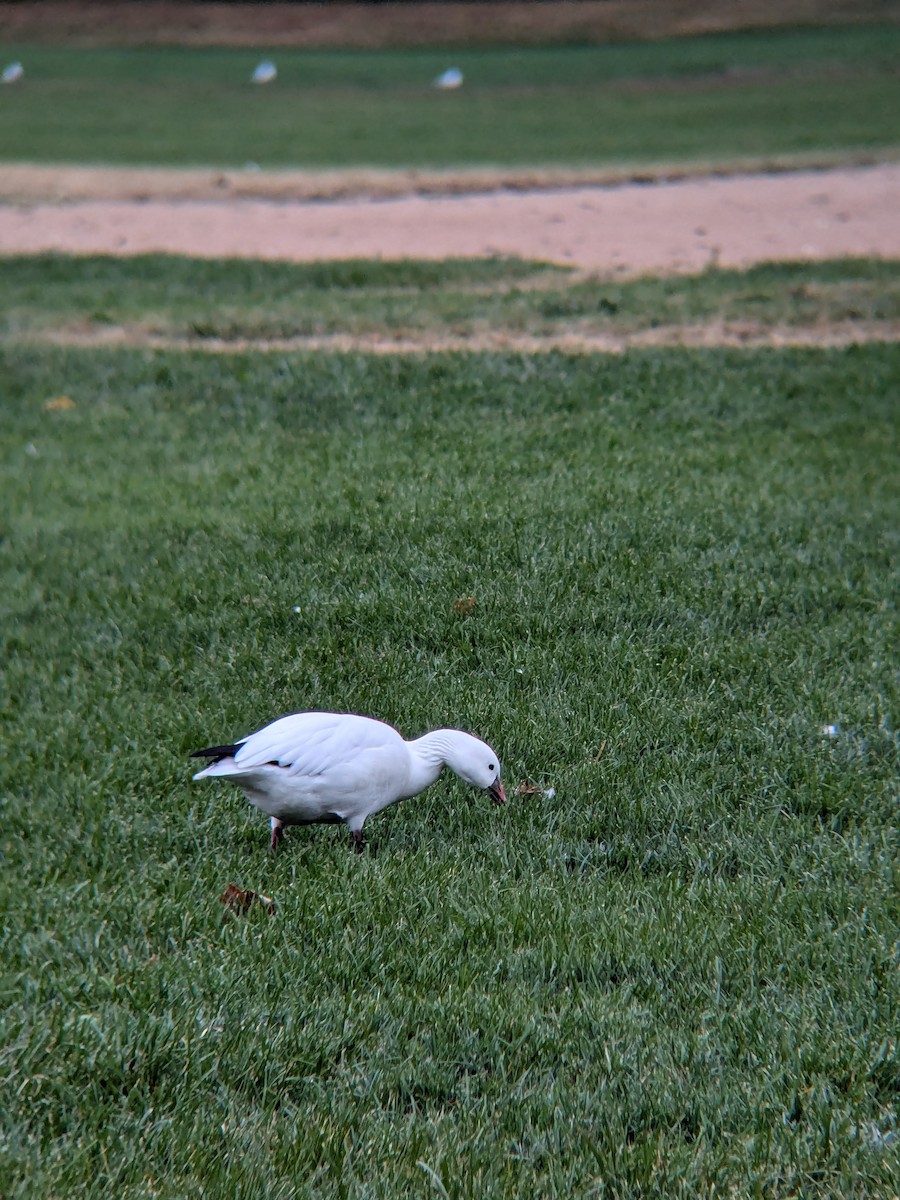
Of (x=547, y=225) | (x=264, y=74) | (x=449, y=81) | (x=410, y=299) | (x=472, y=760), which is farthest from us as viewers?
(x=264, y=74)

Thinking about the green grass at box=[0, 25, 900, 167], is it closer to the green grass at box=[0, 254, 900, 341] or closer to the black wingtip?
the green grass at box=[0, 254, 900, 341]

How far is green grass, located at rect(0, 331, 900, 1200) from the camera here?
9.61ft

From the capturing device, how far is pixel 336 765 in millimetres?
3740

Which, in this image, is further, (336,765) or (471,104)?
(471,104)

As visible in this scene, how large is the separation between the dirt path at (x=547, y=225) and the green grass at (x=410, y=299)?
30.5 inches

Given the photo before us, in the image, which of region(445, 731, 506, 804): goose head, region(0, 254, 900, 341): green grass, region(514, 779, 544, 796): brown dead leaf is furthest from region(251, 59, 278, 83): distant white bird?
region(445, 731, 506, 804): goose head

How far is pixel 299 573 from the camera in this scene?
5.91 metres

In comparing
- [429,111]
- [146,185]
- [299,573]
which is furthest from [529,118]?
[299,573]

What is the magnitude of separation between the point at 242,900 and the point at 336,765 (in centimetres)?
48

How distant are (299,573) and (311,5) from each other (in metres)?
35.4

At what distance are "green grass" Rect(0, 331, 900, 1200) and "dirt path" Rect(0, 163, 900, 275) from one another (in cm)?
477

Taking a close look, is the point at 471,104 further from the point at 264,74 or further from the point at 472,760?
the point at 472,760

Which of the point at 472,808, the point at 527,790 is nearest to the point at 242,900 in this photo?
the point at 472,808

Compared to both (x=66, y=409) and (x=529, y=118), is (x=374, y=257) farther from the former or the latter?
(x=529, y=118)
